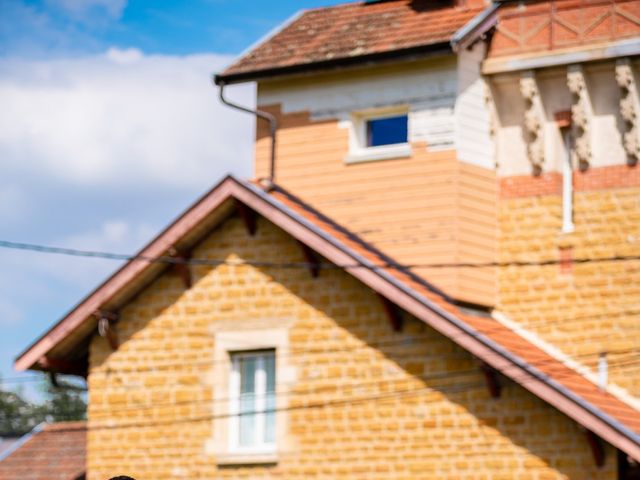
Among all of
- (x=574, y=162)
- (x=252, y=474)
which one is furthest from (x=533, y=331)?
(x=252, y=474)

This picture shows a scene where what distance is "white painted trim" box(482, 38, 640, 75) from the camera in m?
26.6

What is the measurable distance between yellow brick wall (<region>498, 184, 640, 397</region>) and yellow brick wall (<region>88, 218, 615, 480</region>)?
2.35 meters

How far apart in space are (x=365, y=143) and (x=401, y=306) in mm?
4253

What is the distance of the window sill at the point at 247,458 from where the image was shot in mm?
25844

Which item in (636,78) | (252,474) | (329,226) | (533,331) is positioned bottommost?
(252,474)

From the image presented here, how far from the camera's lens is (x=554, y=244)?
27031 millimetres

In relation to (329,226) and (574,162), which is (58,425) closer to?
(329,226)

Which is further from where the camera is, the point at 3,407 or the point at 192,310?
the point at 3,407

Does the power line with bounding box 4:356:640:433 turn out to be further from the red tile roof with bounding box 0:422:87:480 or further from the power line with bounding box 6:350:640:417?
the red tile roof with bounding box 0:422:87:480

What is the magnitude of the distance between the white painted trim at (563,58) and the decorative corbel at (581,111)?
0.18 m

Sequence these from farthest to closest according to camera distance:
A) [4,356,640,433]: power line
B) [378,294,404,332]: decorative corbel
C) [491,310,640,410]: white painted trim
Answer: [491,310,640,410]: white painted trim < [378,294,404,332]: decorative corbel < [4,356,640,433]: power line

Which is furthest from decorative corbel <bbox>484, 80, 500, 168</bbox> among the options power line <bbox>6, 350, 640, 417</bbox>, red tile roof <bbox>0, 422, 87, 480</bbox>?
red tile roof <bbox>0, 422, 87, 480</bbox>

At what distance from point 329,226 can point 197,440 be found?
3909mm

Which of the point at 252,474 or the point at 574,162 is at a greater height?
the point at 574,162
